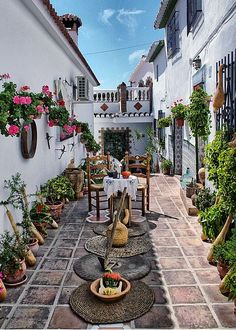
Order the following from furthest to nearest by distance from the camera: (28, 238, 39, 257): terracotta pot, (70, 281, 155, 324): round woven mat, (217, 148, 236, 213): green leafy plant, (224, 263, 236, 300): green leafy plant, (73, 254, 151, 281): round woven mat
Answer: (28, 238, 39, 257): terracotta pot, (73, 254, 151, 281): round woven mat, (217, 148, 236, 213): green leafy plant, (70, 281, 155, 324): round woven mat, (224, 263, 236, 300): green leafy plant

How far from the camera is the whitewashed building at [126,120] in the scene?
18531 mm

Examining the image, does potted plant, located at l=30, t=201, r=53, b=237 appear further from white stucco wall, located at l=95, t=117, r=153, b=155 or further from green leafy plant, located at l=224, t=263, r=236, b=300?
white stucco wall, located at l=95, t=117, r=153, b=155

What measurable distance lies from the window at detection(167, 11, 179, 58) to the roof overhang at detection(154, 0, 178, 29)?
32 cm

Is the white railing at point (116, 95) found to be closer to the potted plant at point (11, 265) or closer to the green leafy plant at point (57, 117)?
the green leafy plant at point (57, 117)

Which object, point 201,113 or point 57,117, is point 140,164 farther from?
point 57,117

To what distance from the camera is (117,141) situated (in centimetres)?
1894

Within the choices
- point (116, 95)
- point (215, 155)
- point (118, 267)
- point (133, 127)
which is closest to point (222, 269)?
point (118, 267)

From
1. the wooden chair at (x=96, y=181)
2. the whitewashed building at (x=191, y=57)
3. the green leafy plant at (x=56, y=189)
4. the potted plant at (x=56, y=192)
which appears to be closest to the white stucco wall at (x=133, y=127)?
the whitewashed building at (x=191, y=57)

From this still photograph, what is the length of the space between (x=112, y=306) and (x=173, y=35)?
9979mm

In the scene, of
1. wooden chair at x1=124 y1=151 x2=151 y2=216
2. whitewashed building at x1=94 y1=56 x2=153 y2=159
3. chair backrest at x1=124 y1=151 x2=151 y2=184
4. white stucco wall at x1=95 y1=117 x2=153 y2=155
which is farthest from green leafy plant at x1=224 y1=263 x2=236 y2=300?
white stucco wall at x1=95 y1=117 x2=153 y2=155

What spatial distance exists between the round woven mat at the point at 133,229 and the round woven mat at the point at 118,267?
1052 millimetres

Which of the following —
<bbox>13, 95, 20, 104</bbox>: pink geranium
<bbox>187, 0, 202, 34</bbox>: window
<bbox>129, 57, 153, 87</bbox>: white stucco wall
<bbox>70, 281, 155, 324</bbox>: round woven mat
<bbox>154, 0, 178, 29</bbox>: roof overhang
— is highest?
<bbox>129, 57, 153, 87</bbox>: white stucco wall

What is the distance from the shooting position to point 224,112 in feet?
18.9

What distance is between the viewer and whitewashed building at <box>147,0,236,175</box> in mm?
5543
